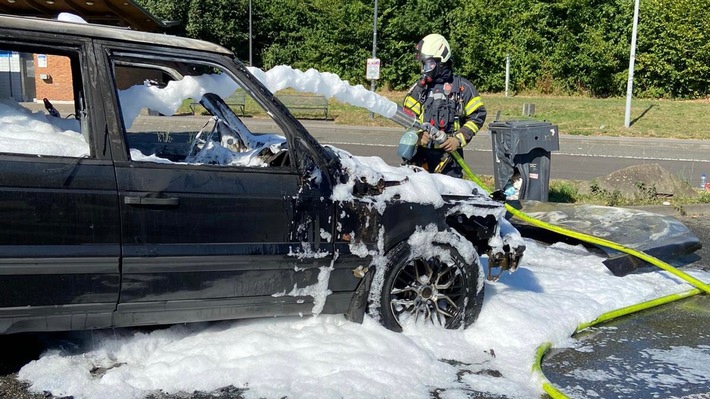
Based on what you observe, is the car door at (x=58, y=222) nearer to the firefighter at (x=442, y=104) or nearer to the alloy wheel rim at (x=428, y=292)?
the alloy wheel rim at (x=428, y=292)

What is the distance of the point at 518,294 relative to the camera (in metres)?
5.16

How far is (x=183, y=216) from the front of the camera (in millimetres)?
3596

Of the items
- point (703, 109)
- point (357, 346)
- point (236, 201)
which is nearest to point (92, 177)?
point (236, 201)

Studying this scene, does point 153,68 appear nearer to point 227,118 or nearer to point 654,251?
point 227,118

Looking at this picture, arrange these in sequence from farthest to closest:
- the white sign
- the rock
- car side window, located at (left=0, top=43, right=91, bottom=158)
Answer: the white sign → the rock → car side window, located at (left=0, top=43, right=91, bottom=158)

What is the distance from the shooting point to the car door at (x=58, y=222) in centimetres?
328

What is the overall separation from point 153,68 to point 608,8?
30750 mm

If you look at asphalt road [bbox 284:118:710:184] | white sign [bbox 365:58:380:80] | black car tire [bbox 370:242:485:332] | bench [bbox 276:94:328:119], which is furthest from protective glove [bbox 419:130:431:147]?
bench [bbox 276:94:328:119]

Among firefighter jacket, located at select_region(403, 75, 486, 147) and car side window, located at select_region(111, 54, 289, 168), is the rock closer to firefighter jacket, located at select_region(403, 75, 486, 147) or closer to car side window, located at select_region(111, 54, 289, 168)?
firefighter jacket, located at select_region(403, 75, 486, 147)

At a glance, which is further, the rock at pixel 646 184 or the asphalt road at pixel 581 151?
the asphalt road at pixel 581 151

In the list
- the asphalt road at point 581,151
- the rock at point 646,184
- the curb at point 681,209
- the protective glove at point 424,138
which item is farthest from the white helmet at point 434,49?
the asphalt road at point 581,151

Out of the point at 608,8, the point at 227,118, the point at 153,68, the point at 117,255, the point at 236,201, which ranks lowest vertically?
the point at 117,255

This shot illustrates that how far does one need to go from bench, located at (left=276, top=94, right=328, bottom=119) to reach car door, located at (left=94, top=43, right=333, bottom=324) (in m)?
19.0

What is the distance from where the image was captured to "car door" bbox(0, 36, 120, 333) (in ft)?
10.8
